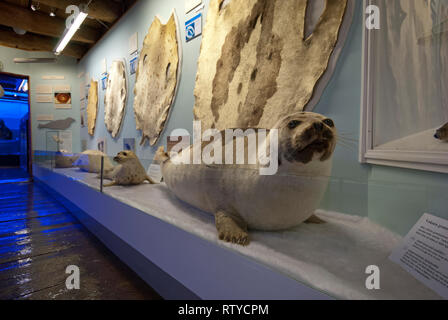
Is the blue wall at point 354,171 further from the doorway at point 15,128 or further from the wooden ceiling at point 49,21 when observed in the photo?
the doorway at point 15,128

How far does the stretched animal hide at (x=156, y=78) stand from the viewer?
2.75 metres

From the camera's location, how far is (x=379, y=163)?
3.49ft

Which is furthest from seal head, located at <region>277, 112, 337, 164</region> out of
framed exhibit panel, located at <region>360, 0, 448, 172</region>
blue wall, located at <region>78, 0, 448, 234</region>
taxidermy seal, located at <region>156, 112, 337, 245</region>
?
framed exhibit panel, located at <region>360, 0, 448, 172</region>

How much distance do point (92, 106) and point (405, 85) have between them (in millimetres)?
5827

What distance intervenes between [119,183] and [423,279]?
2.15 metres

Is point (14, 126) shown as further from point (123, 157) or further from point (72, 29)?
point (123, 157)

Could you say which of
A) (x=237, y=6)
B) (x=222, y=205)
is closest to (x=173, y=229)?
(x=222, y=205)

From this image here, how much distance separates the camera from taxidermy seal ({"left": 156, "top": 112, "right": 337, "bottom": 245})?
760 millimetres

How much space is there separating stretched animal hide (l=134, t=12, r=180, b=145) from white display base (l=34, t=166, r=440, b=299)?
182 cm

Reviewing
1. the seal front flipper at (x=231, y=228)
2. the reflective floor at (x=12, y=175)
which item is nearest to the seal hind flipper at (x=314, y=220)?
the seal front flipper at (x=231, y=228)

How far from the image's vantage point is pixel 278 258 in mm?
713

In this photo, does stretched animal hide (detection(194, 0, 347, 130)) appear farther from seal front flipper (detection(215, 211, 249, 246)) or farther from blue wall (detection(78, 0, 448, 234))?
seal front flipper (detection(215, 211, 249, 246))

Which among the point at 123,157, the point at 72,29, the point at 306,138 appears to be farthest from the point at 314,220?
the point at 72,29
